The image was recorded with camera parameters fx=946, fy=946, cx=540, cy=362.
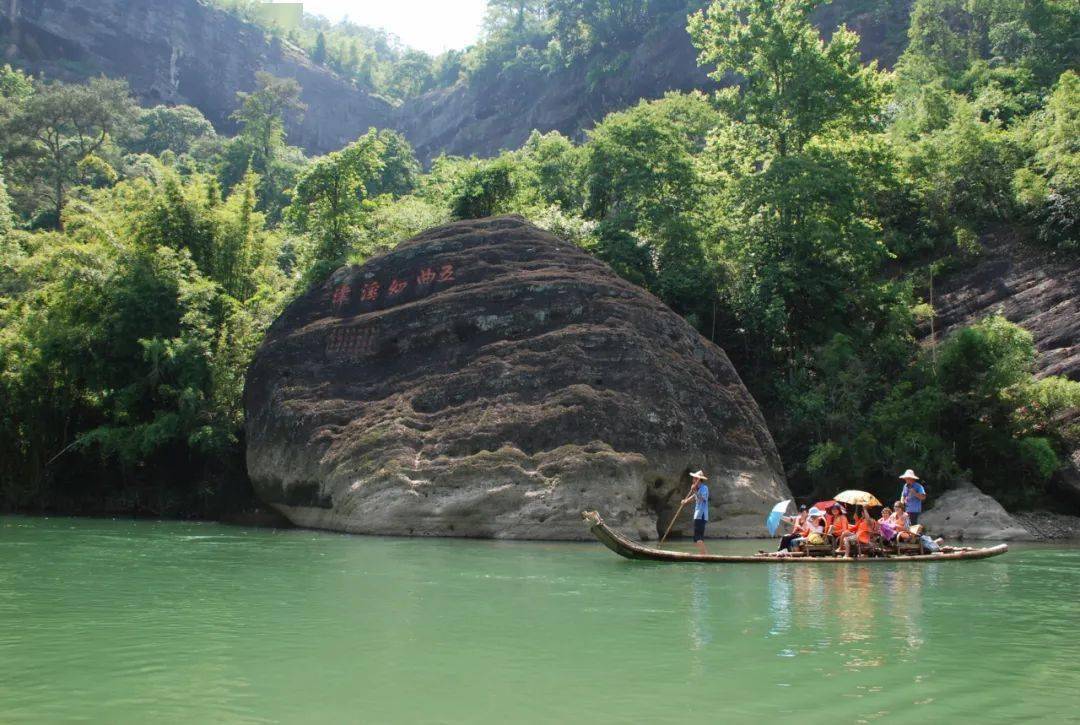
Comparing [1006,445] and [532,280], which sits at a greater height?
[532,280]

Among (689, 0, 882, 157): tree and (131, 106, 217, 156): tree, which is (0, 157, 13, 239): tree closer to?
(689, 0, 882, 157): tree

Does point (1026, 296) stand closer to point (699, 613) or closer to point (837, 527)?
point (837, 527)

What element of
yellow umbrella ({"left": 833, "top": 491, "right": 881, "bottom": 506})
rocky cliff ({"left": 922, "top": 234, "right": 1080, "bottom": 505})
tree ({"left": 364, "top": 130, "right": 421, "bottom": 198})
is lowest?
yellow umbrella ({"left": 833, "top": 491, "right": 881, "bottom": 506})

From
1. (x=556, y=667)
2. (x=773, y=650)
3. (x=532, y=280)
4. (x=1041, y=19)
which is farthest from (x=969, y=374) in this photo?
(x=1041, y=19)

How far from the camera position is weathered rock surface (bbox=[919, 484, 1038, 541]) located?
20.1 metres

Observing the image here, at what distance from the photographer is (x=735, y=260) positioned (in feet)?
93.6

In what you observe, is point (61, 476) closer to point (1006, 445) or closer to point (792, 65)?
point (1006, 445)

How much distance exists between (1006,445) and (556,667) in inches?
714

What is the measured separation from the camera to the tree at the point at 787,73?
30.6 metres

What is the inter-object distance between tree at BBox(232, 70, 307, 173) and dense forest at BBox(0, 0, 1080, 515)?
2752 centimetres

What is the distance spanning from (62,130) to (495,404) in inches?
1985

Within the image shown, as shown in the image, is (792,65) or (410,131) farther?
(410,131)

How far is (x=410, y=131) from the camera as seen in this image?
3841 inches

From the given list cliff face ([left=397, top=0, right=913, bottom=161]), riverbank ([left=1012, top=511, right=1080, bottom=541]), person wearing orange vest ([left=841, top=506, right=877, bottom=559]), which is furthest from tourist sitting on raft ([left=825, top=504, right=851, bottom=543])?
cliff face ([left=397, top=0, right=913, bottom=161])
